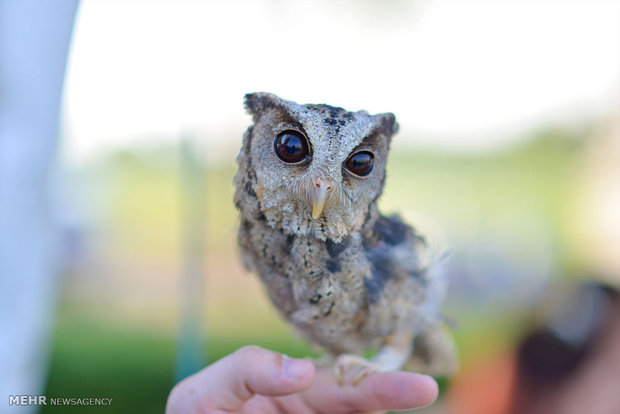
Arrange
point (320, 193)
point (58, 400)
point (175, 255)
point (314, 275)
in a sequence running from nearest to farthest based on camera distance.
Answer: point (320, 193) → point (314, 275) → point (58, 400) → point (175, 255)

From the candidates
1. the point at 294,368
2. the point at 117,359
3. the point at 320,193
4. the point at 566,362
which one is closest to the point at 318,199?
the point at 320,193

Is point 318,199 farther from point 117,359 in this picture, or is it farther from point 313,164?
point 117,359

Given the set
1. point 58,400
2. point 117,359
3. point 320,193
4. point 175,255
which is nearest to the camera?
point 320,193

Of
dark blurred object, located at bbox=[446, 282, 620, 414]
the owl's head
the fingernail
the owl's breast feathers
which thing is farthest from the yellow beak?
dark blurred object, located at bbox=[446, 282, 620, 414]

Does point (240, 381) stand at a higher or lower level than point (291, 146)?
lower

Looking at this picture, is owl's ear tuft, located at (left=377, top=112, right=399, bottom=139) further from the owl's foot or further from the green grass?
the green grass
